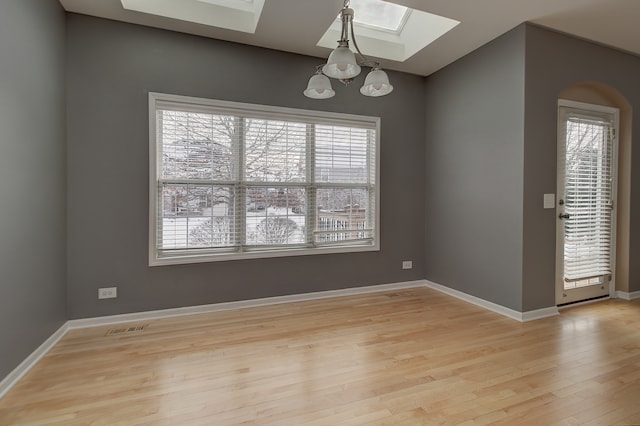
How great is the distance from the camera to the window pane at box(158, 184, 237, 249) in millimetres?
3264

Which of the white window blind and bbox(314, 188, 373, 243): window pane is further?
bbox(314, 188, 373, 243): window pane

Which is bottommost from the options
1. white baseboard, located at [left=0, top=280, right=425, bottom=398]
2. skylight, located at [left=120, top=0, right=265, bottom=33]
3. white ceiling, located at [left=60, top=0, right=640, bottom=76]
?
white baseboard, located at [left=0, top=280, right=425, bottom=398]

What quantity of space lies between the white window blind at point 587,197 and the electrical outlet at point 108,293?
4683mm

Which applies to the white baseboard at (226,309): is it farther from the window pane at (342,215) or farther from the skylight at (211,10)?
the skylight at (211,10)

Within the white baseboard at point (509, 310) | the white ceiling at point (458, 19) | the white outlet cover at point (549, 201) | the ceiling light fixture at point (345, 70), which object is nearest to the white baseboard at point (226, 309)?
the white baseboard at point (509, 310)

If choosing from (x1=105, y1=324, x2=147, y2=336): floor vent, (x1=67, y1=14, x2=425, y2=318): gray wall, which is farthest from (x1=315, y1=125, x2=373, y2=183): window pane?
(x1=105, y1=324, x2=147, y2=336): floor vent

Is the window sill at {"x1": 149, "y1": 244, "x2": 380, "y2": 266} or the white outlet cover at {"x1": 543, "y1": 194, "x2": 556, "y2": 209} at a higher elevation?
the white outlet cover at {"x1": 543, "y1": 194, "x2": 556, "y2": 209}

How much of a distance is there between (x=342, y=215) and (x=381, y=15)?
238cm

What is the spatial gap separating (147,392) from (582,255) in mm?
4373

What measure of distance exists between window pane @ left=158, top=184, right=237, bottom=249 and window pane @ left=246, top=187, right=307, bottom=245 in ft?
0.74

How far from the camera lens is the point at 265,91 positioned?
3.57m

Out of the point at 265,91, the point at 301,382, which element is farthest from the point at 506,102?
the point at 301,382

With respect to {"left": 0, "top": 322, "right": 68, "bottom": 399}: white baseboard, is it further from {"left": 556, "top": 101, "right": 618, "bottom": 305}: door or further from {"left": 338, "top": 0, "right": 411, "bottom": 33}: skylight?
{"left": 556, "top": 101, "right": 618, "bottom": 305}: door

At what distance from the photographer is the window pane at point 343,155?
3875 millimetres
